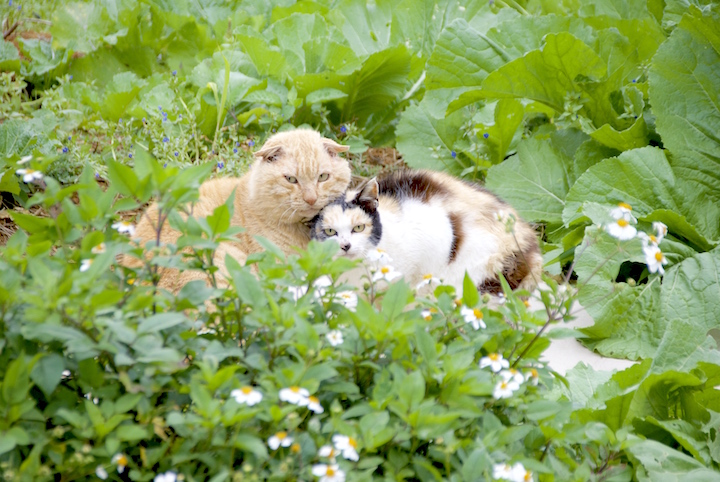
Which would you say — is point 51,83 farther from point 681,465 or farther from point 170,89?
point 681,465

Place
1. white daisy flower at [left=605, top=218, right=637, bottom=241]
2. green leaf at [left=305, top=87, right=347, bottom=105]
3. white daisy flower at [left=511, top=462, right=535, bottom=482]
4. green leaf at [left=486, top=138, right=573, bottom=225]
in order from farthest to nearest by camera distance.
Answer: green leaf at [left=305, top=87, right=347, bottom=105]
green leaf at [left=486, top=138, right=573, bottom=225]
white daisy flower at [left=605, top=218, right=637, bottom=241]
white daisy flower at [left=511, top=462, right=535, bottom=482]

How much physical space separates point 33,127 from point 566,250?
232cm

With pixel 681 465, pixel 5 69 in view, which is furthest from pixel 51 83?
pixel 681 465

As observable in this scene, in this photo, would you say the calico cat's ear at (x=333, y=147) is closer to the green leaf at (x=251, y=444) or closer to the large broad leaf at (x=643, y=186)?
the large broad leaf at (x=643, y=186)

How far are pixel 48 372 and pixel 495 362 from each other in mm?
801

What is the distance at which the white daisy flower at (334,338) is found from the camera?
4.34ft

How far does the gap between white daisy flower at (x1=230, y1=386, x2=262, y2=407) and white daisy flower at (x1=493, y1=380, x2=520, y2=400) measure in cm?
45

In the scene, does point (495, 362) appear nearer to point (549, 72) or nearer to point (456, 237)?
point (456, 237)

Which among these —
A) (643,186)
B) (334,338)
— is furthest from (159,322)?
(643,186)

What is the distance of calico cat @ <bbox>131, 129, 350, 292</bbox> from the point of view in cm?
260

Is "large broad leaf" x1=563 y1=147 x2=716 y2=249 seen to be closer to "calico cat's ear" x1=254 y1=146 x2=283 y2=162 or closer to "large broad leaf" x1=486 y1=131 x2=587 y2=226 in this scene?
"large broad leaf" x1=486 y1=131 x2=587 y2=226

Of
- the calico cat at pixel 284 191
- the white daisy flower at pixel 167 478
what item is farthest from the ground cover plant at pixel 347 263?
the calico cat at pixel 284 191

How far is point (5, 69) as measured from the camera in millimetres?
3959

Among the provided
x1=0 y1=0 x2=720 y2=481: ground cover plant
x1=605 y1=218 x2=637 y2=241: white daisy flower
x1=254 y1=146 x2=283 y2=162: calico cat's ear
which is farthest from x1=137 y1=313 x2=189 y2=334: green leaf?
x1=254 y1=146 x2=283 y2=162: calico cat's ear
